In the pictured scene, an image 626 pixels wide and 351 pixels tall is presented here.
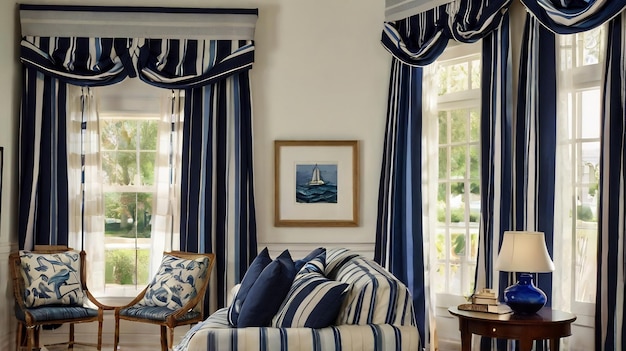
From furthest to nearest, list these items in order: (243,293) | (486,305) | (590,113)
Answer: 1. (590,113)
2. (486,305)
3. (243,293)

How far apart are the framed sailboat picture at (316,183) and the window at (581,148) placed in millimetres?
1874

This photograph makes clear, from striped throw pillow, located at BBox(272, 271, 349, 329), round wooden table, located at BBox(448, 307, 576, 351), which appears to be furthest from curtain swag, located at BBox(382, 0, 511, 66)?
striped throw pillow, located at BBox(272, 271, 349, 329)

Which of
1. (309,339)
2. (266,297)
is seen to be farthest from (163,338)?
(309,339)

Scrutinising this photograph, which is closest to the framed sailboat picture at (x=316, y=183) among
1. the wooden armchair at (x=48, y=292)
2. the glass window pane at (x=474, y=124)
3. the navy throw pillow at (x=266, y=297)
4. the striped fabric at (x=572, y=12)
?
the glass window pane at (x=474, y=124)

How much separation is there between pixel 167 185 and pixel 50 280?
119 centimetres

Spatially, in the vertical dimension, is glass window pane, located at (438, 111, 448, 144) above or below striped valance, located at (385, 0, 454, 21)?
below

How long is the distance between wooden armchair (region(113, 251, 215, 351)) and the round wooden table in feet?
7.35

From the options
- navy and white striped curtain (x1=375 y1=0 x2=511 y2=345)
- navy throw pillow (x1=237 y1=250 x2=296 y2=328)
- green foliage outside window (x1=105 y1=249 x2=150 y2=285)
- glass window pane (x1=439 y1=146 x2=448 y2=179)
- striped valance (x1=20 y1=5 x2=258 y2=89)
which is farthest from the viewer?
green foliage outside window (x1=105 y1=249 x2=150 y2=285)

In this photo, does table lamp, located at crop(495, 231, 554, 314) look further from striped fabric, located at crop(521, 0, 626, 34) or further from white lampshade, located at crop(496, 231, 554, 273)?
striped fabric, located at crop(521, 0, 626, 34)

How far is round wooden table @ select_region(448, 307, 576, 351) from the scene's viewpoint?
4246mm

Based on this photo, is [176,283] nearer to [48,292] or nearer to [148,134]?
[48,292]

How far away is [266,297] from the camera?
12.2 feet

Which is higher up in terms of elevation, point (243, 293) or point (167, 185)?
point (167, 185)

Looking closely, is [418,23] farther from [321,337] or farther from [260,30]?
[321,337]
